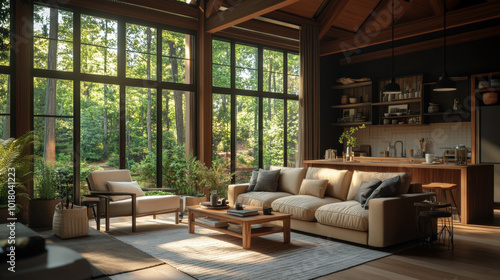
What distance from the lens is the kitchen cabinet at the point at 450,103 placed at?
7.93 meters

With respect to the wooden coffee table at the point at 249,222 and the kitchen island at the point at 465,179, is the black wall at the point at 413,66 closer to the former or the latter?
the kitchen island at the point at 465,179

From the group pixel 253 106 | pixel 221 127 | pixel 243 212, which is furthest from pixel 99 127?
pixel 243 212

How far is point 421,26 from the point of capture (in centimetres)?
761

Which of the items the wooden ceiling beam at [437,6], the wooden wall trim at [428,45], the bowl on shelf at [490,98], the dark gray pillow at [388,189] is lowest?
the dark gray pillow at [388,189]

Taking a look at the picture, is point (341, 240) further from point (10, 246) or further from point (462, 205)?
point (10, 246)

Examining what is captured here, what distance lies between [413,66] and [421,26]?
1380mm

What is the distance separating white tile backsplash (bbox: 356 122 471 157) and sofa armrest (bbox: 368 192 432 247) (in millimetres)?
4148

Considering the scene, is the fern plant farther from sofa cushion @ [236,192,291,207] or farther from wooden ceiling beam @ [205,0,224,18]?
wooden ceiling beam @ [205,0,224,18]

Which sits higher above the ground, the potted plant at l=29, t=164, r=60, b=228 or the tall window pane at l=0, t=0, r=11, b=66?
the tall window pane at l=0, t=0, r=11, b=66

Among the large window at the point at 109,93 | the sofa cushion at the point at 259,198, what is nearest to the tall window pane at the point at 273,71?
the large window at the point at 109,93

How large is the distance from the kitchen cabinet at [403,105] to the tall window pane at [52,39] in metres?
6.23

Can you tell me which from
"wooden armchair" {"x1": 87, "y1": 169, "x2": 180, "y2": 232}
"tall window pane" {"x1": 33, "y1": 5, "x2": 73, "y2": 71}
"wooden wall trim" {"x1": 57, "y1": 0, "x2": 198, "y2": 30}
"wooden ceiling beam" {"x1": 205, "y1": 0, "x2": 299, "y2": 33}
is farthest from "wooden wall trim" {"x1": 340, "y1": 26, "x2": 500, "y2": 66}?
"tall window pane" {"x1": 33, "y1": 5, "x2": 73, "y2": 71}

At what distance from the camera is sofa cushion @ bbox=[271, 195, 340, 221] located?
16.7 ft

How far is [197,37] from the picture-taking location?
25.7 feet
